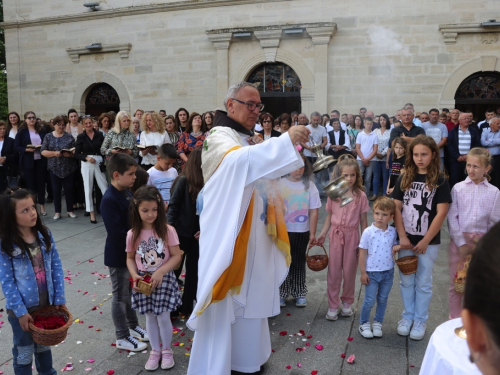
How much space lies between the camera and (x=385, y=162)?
30.6 feet

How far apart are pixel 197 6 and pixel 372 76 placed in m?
5.47

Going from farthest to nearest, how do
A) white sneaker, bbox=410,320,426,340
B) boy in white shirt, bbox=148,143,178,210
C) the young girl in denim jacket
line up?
boy in white shirt, bbox=148,143,178,210, white sneaker, bbox=410,320,426,340, the young girl in denim jacket

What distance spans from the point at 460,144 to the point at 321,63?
4.79 meters

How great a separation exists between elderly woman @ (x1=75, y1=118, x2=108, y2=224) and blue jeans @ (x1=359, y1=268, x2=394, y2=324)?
18.6 feet

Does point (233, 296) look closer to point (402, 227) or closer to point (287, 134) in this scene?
point (287, 134)

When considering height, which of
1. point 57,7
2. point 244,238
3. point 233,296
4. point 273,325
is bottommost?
point 273,325

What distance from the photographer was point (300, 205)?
4.51 m

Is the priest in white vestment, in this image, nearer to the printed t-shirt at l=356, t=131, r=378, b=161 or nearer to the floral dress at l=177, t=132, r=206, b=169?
the floral dress at l=177, t=132, r=206, b=169

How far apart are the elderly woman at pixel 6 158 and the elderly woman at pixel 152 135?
2.60 metres

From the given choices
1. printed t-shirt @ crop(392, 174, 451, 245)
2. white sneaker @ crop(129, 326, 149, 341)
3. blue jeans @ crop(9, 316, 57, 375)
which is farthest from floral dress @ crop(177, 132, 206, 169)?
blue jeans @ crop(9, 316, 57, 375)

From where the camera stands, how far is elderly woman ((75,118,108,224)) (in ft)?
27.0

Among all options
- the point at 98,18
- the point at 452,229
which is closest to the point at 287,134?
the point at 452,229

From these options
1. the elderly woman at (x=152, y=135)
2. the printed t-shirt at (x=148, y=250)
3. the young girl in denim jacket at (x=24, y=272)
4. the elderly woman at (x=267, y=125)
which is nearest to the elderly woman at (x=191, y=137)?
the elderly woman at (x=152, y=135)

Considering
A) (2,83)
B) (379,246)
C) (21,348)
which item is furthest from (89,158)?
(2,83)
